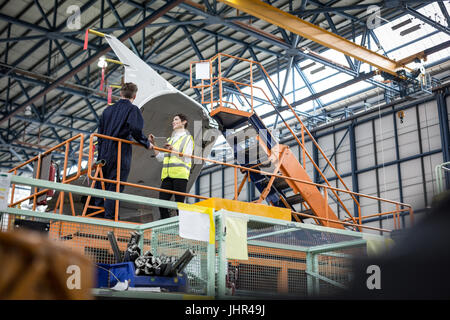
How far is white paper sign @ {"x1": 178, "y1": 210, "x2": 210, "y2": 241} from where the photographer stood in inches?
260

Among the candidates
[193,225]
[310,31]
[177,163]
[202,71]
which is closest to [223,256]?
[193,225]

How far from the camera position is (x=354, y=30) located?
66.9ft

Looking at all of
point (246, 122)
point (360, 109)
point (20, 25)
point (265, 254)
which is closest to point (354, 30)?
point (360, 109)

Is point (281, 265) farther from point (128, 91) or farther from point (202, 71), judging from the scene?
point (202, 71)

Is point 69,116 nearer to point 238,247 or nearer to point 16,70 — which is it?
point 16,70

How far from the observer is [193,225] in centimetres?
667

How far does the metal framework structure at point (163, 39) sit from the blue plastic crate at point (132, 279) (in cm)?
1253

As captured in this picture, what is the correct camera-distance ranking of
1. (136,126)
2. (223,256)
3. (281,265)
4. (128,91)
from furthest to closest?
(128,91) → (136,126) → (281,265) → (223,256)

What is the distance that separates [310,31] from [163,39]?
610 centimetres

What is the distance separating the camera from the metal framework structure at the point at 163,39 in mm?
18750

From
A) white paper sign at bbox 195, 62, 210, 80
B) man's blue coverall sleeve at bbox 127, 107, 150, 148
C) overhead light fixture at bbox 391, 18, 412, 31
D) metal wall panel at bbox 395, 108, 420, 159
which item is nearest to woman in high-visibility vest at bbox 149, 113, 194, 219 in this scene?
man's blue coverall sleeve at bbox 127, 107, 150, 148

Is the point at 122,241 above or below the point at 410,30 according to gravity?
Answer: below

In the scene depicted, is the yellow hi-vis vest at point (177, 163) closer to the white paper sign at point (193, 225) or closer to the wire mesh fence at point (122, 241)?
the wire mesh fence at point (122, 241)

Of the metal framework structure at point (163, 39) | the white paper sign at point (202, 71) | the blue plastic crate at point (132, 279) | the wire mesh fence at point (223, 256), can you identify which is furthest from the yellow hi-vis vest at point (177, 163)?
the metal framework structure at point (163, 39)
